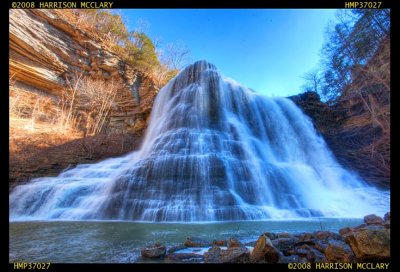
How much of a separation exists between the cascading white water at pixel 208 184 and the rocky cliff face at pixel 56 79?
2.92 metres

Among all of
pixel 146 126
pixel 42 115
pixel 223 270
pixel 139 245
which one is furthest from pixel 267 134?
pixel 42 115

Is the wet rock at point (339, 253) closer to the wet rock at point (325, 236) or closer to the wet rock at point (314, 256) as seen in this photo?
the wet rock at point (314, 256)

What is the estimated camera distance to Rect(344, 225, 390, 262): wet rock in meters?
2.27

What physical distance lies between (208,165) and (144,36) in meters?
23.5

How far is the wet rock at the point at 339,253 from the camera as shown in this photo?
2.44 meters

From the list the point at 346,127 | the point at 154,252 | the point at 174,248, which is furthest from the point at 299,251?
the point at 346,127

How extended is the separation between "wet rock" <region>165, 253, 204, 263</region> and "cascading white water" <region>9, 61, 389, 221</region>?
3.77m

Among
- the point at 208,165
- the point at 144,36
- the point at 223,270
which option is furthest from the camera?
the point at 144,36

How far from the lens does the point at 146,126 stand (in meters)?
18.8

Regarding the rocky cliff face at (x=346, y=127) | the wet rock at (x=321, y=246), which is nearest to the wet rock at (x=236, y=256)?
the wet rock at (x=321, y=246)

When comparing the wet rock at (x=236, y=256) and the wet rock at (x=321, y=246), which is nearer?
the wet rock at (x=236, y=256)

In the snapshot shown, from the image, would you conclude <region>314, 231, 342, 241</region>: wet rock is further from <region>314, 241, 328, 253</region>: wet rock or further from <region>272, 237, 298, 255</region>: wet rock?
<region>272, 237, 298, 255</region>: wet rock

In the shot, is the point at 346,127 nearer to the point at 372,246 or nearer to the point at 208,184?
the point at 208,184
